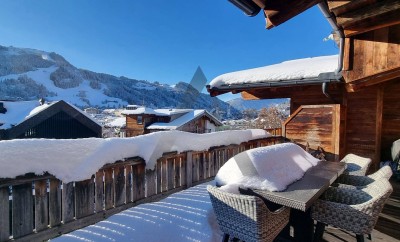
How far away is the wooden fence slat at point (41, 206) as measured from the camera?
6.57ft

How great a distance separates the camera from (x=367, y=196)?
199cm

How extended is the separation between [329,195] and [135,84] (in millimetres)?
146742

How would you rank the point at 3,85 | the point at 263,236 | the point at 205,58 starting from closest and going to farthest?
the point at 263,236 → the point at 205,58 → the point at 3,85

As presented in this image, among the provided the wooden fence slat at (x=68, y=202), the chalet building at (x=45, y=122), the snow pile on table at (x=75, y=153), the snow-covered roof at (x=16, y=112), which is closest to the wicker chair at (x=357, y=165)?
the snow pile on table at (x=75, y=153)

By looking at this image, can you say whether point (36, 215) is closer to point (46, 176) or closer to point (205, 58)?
point (46, 176)

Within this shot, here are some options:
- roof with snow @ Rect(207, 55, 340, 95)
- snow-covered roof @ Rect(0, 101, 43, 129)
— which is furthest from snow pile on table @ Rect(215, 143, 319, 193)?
snow-covered roof @ Rect(0, 101, 43, 129)

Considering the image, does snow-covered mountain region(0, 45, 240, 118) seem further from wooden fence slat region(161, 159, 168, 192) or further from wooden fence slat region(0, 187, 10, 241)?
wooden fence slat region(0, 187, 10, 241)

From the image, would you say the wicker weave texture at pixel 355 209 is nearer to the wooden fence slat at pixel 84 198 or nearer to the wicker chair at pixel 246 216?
the wicker chair at pixel 246 216

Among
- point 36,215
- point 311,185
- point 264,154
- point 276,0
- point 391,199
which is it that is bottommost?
point 391,199

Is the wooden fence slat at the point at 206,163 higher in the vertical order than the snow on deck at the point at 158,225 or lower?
higher

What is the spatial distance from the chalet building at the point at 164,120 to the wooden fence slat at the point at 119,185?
2212 centimetres

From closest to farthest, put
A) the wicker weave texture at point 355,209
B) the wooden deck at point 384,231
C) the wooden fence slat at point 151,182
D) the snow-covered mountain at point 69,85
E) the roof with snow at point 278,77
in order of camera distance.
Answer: the wicker weave texture at point 355,209
the wooden deck at point 384,231
the wooden fence slat at point 151,182
the roof with snow at point 278,77
the snow-covered mountain at point 69,85

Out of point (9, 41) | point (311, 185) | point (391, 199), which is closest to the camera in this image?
point (311, 185)

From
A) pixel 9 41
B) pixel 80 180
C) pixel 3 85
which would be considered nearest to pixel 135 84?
pixel 3 85
